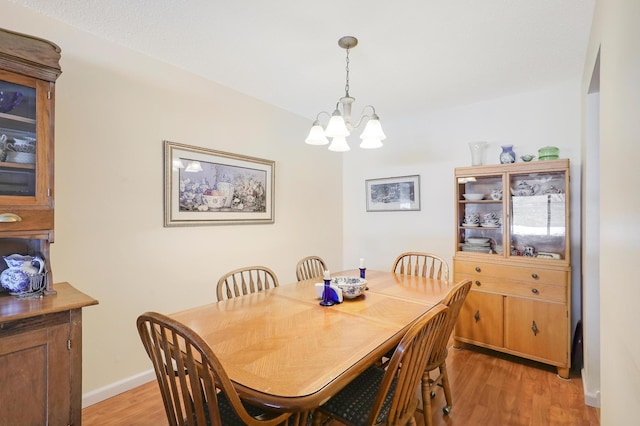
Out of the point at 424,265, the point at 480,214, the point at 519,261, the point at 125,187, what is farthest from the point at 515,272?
the point at 125,187

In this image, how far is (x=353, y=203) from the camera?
4230mm

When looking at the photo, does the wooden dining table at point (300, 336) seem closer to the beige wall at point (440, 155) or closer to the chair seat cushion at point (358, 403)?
the chair seat cushion at point (358, 403)

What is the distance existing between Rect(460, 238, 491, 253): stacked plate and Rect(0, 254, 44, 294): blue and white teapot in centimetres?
318

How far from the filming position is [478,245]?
2.99 meters

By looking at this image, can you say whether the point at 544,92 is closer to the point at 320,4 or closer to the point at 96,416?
the point at 320,4

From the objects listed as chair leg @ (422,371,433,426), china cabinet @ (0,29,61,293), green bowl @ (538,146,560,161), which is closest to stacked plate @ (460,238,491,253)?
green bowl @ (538,146,560,161)

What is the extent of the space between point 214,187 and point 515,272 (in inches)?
107

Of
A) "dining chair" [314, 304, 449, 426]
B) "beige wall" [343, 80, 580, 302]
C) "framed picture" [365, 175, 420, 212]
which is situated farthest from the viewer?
"framed picture" [365, 175, 420, 212]

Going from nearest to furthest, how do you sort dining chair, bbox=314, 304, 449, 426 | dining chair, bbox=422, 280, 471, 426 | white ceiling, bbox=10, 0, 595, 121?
1. dining chair, bbox=314, 304, 449, 426
2. dining chair, bbox=422, 280, 471, 426
3. white ceiling, bbox=10, 0, 595, 121

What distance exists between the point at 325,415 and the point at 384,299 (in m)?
0.77

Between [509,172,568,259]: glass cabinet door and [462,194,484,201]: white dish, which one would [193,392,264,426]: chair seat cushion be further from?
[462,194,484,201]: white dish

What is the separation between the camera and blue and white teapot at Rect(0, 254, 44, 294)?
61.2 inches

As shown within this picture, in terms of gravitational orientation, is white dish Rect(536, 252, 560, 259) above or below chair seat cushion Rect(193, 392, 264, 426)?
above

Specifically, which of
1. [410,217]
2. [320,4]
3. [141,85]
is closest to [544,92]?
[410,217]
